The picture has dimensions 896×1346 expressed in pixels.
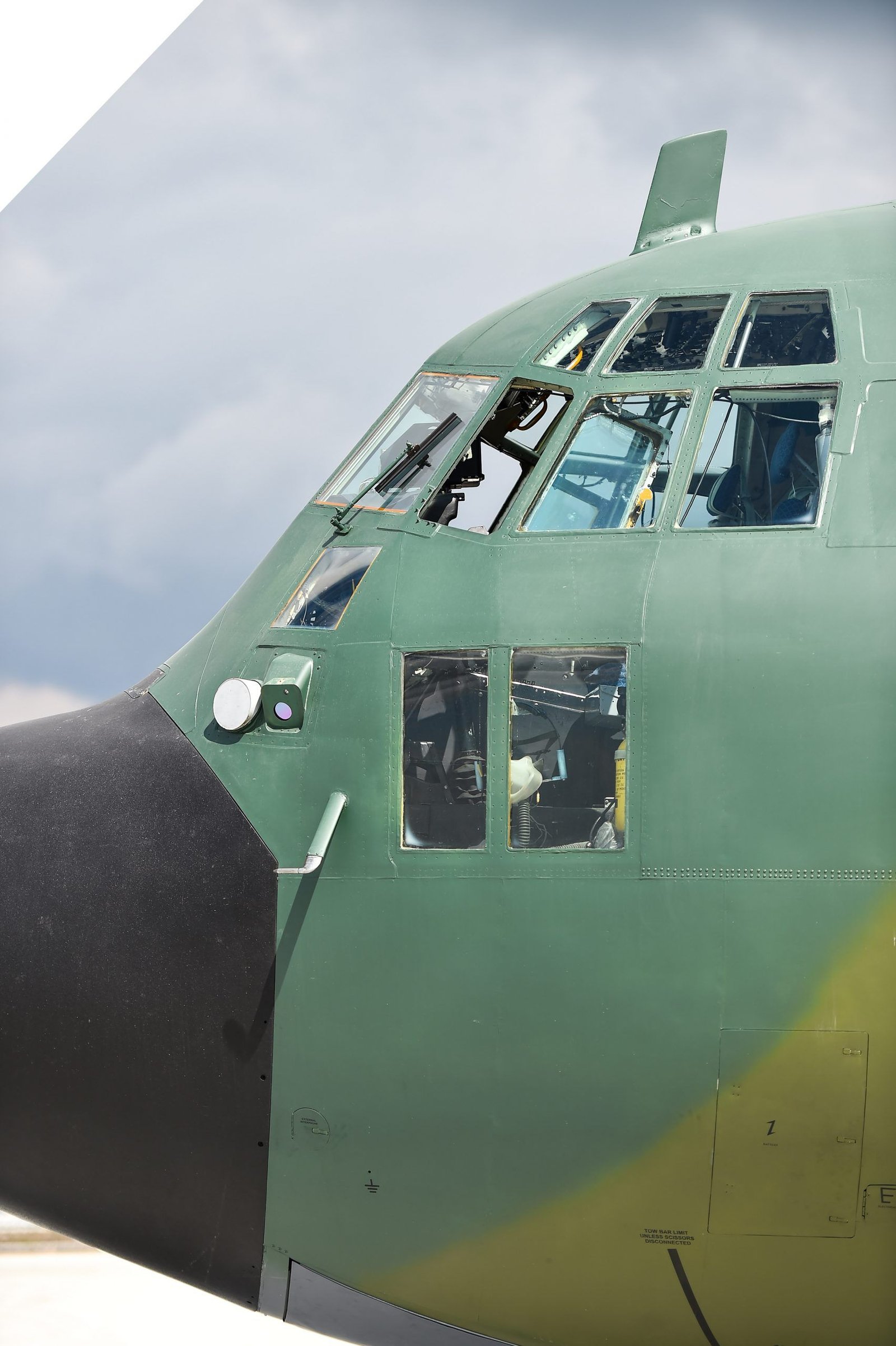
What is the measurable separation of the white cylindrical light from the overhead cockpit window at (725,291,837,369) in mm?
2787

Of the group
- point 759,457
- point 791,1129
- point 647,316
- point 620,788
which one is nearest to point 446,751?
point 620,788

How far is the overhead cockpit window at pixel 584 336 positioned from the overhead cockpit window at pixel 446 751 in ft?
5.63

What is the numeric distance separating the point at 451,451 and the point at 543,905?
93.3 inches

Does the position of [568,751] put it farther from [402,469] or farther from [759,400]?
[759,400]

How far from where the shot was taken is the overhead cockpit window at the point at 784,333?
618 centimetres

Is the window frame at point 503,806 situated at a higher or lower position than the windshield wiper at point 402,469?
lower

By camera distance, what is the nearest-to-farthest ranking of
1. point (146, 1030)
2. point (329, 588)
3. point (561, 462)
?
point (146, 1030)
point (561, 462)
point (329, 588)

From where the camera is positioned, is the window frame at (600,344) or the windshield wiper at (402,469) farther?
the windshield wiper at (402,469)

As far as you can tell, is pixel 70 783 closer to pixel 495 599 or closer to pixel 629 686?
pixel 495 599

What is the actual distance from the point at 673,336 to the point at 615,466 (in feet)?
2.65

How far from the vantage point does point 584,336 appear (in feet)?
22.0

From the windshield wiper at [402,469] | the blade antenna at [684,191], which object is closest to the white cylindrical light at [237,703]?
the windshield wiper at [402,469]

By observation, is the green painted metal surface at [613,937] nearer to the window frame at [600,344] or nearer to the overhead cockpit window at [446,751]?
the overhead cockpit window at [446,751]

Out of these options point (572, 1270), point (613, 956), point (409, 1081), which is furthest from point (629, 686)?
point (572, 1270)
